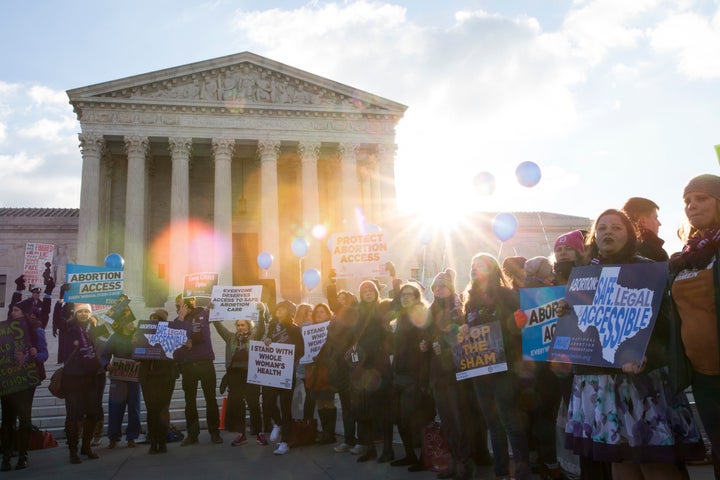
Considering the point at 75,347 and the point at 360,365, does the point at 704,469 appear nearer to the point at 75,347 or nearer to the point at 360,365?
the point at 360,365

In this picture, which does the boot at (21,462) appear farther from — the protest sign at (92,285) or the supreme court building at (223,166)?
the supreme court building at (223,166)

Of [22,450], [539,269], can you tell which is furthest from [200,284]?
[539,269]

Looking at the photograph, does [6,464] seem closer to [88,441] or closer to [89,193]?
[88,441]

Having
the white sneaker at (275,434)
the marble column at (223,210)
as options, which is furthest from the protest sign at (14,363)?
the marble column at (223,210)

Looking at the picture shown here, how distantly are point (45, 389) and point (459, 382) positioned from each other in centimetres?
1197

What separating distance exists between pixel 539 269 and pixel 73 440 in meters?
7.36

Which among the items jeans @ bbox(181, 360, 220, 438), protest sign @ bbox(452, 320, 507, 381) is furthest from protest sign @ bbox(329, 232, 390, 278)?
protest sign @ bbox(452, 320, 507, 381)

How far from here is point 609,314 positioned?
394cm

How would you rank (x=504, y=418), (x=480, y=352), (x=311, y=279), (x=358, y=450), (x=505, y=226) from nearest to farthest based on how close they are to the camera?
1. (x=504, y=418)
2. (x=480, y=352)
3. (x=358, y=450)
4. (x=505, y=226)
5. (x=311, y=279)

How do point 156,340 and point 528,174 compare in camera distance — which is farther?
point 528,174

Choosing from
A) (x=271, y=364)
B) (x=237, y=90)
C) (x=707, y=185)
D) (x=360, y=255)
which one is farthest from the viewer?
(x=237, y=90)

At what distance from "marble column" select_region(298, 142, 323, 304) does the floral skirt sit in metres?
26.5

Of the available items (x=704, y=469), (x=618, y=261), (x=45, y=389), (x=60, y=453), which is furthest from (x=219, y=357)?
(x=618, y=261)

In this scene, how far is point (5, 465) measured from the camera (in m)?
8.11
